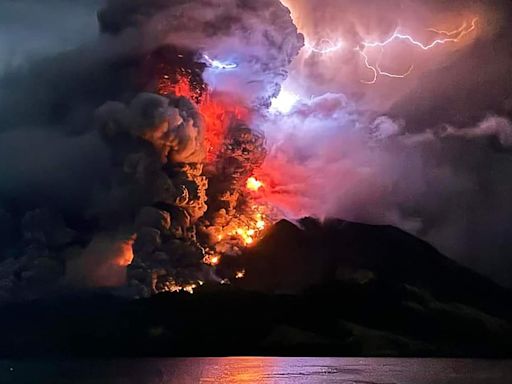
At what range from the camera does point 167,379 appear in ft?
527

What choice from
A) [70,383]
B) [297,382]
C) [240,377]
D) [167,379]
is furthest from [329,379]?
[70,383]

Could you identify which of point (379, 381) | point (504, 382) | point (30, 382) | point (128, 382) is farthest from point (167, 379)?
point (504, 382)

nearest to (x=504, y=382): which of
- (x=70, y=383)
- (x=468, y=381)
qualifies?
(x=468, y=381)

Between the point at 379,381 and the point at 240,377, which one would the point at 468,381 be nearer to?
the point at 379,381

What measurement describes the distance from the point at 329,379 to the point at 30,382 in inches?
2430

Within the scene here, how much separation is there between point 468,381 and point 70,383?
80.8 m

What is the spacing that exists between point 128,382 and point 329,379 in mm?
41867

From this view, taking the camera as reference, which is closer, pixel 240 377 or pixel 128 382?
pixel 128 382

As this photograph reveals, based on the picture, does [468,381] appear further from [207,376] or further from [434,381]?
[207,376]

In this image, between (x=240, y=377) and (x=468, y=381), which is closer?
(x=468, y=381)

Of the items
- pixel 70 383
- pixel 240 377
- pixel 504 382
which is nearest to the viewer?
pixel 504 382

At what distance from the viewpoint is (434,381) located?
151m

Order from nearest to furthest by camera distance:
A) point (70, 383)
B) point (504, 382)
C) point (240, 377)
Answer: point (504, 382), point (70, 383), point (240, 377)

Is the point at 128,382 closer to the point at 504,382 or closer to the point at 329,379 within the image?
the point at 329,379
